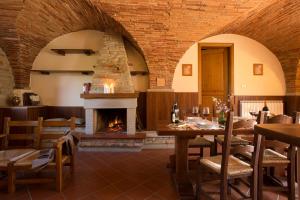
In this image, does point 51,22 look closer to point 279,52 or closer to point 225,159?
point 225,159

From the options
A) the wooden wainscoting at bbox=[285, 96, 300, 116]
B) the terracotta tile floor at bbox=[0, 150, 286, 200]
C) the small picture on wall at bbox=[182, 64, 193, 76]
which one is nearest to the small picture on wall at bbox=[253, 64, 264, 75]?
the wooden wainscoting at bbox=[285, 96, 300, 116]

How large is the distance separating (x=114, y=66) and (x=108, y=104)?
37.2 inches

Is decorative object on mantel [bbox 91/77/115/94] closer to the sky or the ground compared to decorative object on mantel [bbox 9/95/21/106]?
closer to the sky

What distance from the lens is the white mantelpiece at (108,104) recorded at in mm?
4188

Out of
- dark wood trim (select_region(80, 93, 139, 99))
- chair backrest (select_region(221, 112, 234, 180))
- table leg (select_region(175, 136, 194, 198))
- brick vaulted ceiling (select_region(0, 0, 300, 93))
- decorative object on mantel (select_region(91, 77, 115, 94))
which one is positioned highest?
brick vaulted ceiling (select_region(0, 0, 300, 93))

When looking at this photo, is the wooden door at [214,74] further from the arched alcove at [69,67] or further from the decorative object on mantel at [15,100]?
the decorative object on mantel at [15,100]

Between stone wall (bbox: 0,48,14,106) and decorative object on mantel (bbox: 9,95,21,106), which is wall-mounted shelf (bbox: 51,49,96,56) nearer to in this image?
stone wall (bbox: 0,48,14,106)

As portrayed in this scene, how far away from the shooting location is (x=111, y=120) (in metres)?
4.80

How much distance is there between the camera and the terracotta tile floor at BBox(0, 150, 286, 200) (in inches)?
87.0

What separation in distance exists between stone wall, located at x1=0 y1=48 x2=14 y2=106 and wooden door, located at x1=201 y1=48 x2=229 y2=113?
5175 millimetres

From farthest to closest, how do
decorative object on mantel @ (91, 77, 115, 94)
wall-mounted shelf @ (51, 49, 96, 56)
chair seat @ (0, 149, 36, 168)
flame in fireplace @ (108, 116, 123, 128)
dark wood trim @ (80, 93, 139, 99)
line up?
wall-mounted shelf @ (51, 49, 96, 56), flame in fireplace @ (108, 116, 123, 128), decorative object on mantel @ (91, 77, 115, 94), dark wood trim @ (80, 93, 139, 99), chair seat @ (0, 149, 36, 168)

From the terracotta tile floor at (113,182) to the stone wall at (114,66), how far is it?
65.0 inches

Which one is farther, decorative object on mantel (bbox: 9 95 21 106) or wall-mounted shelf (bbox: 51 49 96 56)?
wall-mounted shelf (bbox: 51 49 96 56)

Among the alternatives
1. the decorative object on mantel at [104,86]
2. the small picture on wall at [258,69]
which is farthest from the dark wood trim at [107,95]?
the small picture on wall at [258,69]
